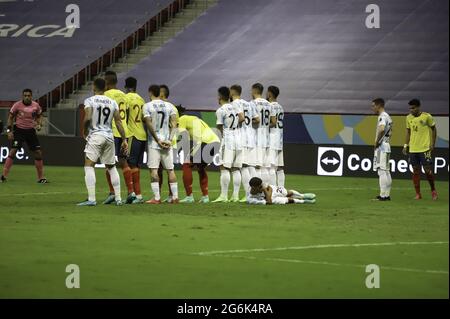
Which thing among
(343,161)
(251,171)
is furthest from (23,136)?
(343,161)

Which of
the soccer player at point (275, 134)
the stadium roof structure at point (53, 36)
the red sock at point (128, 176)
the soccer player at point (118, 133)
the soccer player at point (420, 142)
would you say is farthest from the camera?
the stadium roof structure at point (53, 36)

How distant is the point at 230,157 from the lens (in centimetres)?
2252

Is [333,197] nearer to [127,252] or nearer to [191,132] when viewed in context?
[191,132]

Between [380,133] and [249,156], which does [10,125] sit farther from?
[380,133]

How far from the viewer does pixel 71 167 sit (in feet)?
118

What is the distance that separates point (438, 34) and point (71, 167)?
1327cm

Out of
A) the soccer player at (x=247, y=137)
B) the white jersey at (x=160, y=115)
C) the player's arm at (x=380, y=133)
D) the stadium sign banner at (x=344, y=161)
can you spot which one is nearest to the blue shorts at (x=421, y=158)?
the player's arm at (x=380, y=133)

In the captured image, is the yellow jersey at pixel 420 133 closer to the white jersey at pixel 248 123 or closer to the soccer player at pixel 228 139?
the white jersey at pixel 248 123

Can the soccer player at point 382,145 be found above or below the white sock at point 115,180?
above

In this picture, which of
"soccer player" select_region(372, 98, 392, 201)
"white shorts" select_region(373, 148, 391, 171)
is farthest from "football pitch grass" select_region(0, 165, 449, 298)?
"white shorts" select_region(373, 148, 391, 171)

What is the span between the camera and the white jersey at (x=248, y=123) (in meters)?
22.5

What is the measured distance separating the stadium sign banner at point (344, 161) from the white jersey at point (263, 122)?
9.52m

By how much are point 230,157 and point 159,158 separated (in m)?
1.61
